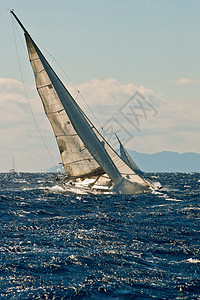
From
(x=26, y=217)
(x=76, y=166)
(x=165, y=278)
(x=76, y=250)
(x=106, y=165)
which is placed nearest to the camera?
(x=165, y=278)

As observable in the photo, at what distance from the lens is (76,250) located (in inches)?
712

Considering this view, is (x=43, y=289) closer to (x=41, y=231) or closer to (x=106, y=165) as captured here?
(x=41, y=231)

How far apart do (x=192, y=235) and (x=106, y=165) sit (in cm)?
2053

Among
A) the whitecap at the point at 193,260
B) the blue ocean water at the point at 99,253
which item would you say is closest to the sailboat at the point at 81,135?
the blue ocean water at the point at 99,253

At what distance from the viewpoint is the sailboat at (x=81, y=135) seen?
41469mm

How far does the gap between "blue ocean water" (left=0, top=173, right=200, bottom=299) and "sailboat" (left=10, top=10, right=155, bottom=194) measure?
10.6 metres

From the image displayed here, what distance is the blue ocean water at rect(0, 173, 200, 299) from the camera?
1316 cm

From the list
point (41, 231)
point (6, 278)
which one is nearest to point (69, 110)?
point (41, 231)

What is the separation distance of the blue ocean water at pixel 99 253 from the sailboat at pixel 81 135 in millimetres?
10621

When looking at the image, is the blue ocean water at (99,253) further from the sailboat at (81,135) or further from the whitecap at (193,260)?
the sailboat at (81,135)

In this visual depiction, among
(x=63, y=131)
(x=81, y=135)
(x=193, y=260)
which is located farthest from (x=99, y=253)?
(x=63, y=131)

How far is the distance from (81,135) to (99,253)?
25.3 metres

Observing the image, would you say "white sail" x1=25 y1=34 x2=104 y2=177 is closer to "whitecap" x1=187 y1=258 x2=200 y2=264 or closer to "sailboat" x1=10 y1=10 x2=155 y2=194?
"sailboat" x1=10 y1=10 x2=155 y2=194

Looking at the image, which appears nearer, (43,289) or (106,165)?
(43,289)
